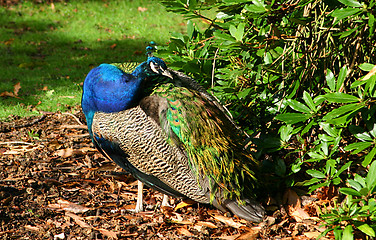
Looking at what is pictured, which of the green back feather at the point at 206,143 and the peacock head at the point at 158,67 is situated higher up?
the peacock head at the point at 158,67

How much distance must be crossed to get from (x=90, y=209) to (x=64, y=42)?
5.88m

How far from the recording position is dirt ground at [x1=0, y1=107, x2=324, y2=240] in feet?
10.2

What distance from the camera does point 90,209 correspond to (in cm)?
340

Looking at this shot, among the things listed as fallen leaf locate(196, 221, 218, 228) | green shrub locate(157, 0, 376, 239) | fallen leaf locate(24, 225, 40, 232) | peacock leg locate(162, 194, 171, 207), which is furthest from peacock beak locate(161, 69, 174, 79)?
fallen leaf locate(24, 225, 40, 232)

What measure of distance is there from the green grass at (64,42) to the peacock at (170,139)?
256 cm

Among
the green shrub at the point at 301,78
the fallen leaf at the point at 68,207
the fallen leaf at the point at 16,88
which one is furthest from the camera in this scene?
A: the fallen leaf at the point at 16,88

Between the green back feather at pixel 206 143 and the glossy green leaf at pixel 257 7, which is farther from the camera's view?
the green back feather at pixel 206 143

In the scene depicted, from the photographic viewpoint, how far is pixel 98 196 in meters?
Result: 3.62

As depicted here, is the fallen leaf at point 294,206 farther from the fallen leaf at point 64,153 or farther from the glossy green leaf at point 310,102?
the fallen leaf at point 64,153

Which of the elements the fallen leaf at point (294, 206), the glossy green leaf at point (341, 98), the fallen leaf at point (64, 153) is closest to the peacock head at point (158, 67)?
the glossy green leaf at point (341, 98)

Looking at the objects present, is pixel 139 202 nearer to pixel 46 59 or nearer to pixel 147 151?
pixel 147 151

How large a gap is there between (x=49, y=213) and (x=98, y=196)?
0.45 m

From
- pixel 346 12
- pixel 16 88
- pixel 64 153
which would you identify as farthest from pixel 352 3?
pixel 16 88

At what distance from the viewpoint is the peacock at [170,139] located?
3133 millimetres
